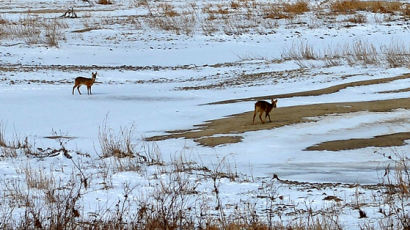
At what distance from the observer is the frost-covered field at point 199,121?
617 centimetres

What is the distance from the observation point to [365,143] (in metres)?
9.86

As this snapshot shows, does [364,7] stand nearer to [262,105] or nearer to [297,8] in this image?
[297,8]

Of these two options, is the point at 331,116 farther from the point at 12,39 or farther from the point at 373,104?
the point at 12,39

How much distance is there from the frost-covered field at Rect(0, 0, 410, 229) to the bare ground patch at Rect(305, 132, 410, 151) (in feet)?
0.29

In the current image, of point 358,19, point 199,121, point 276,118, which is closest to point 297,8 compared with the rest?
point 358,19

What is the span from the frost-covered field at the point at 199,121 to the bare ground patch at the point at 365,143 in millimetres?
88

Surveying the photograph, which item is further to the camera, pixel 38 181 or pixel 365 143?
pixel 365 143

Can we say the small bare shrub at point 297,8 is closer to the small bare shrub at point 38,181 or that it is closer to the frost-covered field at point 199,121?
the frost-covered field at point 199,121

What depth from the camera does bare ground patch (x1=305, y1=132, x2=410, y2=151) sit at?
9.70 m

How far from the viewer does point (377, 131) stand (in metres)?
10.5

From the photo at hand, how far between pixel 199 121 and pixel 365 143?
12.4 ft

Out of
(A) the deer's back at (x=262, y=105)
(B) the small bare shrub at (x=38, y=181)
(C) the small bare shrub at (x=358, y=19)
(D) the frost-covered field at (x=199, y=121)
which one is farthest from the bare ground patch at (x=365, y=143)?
(C) the small bare shrub at (x=358, y=19)

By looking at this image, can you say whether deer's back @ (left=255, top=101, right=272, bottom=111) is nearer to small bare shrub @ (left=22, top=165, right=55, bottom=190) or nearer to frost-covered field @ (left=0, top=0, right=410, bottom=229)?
frost-covered field @ (left=0, top=0, right=410, bottom=229)

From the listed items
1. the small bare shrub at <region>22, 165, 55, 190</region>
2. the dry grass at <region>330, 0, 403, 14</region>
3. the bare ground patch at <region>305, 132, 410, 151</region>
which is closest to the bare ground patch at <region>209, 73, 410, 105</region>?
the bare ground patch at <region>305, 132, 410, 151</region>
